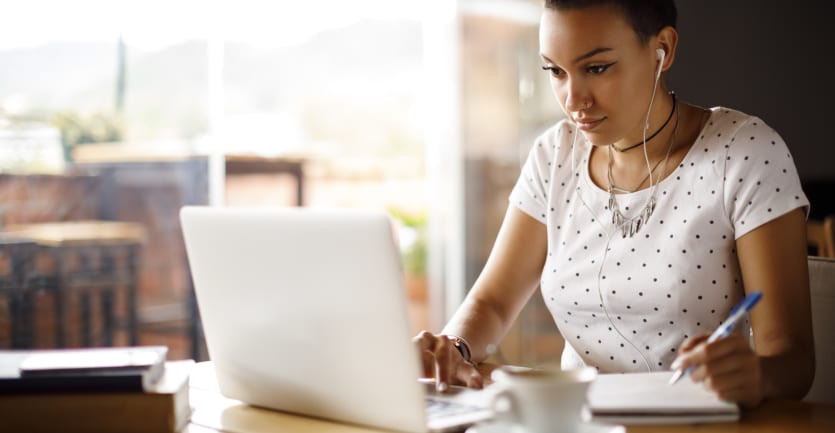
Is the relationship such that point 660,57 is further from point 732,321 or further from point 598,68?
point 732,321

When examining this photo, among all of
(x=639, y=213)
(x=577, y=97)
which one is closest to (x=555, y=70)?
(x=577, y=97)

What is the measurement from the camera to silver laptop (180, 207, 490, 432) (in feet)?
3.14

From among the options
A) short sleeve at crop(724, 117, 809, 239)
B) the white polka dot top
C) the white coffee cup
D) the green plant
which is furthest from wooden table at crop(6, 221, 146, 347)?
the white coffee cup

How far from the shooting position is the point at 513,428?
919mm

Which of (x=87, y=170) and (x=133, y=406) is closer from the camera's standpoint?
(x=133, y=406)

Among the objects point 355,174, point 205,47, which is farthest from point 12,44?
point 355,174

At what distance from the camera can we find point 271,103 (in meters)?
4.27

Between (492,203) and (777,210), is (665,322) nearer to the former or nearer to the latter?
(777,210)

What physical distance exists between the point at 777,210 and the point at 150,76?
8.60ft

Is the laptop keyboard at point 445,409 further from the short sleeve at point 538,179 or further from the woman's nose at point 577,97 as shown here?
the short sleeve at point 538,179

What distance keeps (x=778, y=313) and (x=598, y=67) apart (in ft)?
1.50

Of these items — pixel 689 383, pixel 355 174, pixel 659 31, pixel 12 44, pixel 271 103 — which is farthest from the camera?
pixel 355 174

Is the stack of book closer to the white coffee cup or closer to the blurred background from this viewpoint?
the white coffee cup

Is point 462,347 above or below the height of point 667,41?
below
